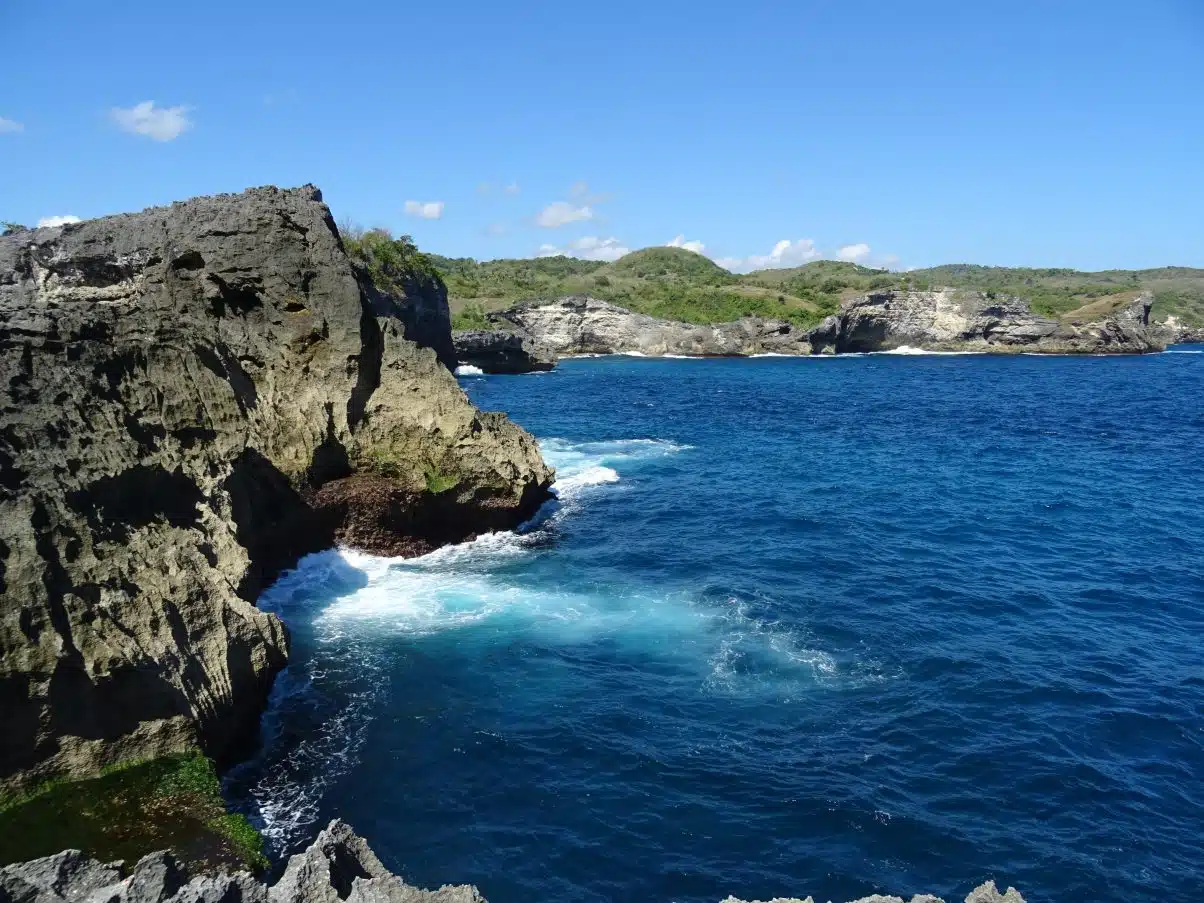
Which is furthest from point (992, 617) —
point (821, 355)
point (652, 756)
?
point (821, 355)

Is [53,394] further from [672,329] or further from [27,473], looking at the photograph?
[672,329]

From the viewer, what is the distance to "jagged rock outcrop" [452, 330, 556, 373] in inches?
4233

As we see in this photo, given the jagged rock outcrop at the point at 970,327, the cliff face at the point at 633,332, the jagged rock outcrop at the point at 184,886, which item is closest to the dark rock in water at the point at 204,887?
the jagged rock outcrop at the point at 184,886

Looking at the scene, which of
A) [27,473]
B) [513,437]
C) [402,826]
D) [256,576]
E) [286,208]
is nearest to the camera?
[402,826]

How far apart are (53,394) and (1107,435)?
5983 centimetres

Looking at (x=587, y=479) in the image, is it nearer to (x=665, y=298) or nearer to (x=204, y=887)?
(x=204, y=887)

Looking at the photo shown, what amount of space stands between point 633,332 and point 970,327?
2150 inches

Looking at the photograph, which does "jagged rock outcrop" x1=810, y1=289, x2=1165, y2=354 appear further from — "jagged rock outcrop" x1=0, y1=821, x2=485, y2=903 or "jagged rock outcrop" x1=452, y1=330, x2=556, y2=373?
"jagged rock outcrop" x1=0, y1=821, x2=485, y2=903

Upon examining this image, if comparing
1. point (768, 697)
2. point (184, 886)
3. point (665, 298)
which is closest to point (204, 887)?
point (184, 886)

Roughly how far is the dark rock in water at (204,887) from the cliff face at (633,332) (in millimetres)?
121515

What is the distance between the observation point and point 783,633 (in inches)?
926

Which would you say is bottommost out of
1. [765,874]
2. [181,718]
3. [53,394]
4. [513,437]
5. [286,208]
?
[765,874]

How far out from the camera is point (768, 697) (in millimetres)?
20031

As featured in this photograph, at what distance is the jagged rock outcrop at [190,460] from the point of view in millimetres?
15047
